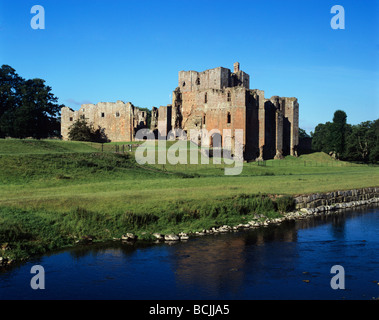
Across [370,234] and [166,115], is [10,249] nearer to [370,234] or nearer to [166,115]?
[370,234]

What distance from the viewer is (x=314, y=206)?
2569 cm

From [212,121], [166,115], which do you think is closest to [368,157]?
[212,121]

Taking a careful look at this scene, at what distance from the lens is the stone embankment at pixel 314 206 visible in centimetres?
1908

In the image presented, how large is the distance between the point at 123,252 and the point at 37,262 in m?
3.06

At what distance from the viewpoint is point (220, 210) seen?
70.4 feet

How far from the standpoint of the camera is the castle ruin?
62125 mm

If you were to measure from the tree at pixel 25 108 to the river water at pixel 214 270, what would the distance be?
56.6m

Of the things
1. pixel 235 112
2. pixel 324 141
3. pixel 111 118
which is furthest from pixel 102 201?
pixel 324 141

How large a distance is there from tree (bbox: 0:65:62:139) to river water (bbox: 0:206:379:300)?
56640 millimetres

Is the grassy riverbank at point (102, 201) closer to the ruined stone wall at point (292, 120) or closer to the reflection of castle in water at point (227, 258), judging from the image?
the reflection of castle in water at point (227, 258)

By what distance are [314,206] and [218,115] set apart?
3866 cm
